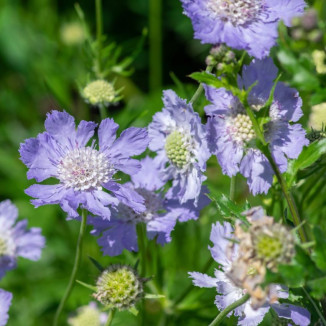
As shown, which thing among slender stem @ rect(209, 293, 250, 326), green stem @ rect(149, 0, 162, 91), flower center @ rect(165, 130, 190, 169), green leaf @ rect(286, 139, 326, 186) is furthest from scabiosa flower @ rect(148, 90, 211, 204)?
green stem @ rect(149, 0, 162, 91)

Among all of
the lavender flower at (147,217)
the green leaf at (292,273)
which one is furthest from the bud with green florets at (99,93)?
the green leaf at (292,273)

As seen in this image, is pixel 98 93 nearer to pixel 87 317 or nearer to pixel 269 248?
pixel 87 317

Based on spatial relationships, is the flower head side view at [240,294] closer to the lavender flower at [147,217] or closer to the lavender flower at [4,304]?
the lavender flower at [147,217]

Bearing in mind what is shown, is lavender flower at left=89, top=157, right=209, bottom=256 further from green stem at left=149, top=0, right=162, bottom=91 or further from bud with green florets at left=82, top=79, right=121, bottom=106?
green stem at left=149, top=0, right=162, bottom=91

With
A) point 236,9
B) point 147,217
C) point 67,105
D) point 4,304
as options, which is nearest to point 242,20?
point 236,9

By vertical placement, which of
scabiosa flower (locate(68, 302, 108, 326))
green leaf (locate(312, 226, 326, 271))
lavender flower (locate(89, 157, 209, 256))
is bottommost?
scabiosa flower (locate(68, 302, 108, 326))
